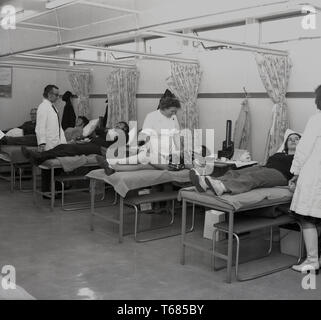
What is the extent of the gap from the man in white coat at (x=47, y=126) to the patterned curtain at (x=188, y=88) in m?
1.84

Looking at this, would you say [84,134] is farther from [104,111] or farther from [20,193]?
[20,193]

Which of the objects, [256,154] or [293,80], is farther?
[256,154]

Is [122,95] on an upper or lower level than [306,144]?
upper

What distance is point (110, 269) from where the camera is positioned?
396 centimetres

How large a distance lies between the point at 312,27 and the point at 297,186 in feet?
8.13

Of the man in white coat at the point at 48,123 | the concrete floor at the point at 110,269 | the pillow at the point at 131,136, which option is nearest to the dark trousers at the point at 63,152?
the man in white coat at the point at 48,123

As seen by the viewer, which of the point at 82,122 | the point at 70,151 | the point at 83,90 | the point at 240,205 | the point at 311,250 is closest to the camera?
the point at 240,205

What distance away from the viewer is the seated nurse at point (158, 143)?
5168 mm

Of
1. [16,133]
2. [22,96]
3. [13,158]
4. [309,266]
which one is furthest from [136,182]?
[22,96]

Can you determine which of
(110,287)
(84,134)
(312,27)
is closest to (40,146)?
(84,134)

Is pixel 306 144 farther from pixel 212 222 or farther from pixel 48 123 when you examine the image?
pixel 48 123

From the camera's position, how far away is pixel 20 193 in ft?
23.2

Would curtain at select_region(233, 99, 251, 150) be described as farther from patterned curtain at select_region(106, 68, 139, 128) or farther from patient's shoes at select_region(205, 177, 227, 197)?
patterned curtain at select_region(106, 68, 139, 128)

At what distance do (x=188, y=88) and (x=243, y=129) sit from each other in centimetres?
121
